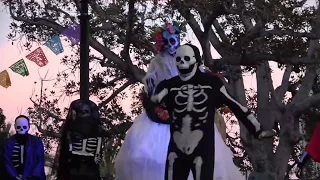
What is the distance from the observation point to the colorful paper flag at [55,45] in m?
10.8

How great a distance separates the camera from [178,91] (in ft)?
20.3

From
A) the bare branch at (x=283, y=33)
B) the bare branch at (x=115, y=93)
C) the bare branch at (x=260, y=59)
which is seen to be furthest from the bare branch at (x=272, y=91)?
the bare branch at (x=115, y=93)

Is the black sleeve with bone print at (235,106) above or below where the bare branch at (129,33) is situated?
below

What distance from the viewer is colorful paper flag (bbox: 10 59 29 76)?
1231cm

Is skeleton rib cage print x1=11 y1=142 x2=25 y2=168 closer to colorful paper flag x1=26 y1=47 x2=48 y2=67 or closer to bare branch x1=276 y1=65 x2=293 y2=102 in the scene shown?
colorful paper flag x1=26 y1=47 x2=48 y2=67

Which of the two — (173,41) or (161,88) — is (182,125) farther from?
(173,41)

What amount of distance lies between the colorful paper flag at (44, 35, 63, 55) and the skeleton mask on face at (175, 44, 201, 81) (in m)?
4.75

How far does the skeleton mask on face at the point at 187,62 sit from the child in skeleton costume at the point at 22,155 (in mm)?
3309

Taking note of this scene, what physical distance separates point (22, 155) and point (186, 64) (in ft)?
11.5

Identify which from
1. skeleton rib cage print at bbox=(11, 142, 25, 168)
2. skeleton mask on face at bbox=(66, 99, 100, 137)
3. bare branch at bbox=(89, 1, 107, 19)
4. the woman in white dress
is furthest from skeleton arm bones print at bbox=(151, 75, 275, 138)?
bare branch at bbox=(89, 1, 107, 19)

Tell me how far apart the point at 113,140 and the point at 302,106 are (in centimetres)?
370

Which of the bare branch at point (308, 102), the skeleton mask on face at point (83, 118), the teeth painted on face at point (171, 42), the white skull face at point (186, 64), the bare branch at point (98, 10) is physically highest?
the bare branch at point (98, 10)

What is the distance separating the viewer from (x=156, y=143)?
765cm

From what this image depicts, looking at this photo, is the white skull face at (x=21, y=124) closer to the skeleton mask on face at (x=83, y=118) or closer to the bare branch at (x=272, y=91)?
the skeleton mask on face at (x=83, y=118)
